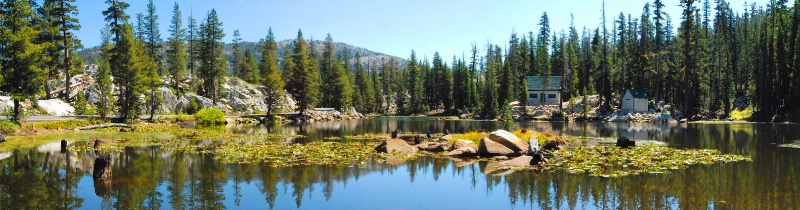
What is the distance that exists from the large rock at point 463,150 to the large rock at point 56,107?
44.9 meters

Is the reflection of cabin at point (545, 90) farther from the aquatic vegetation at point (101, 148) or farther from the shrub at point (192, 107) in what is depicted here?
the aquatic vegetation at point (101, 148)

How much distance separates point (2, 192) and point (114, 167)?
5.63m

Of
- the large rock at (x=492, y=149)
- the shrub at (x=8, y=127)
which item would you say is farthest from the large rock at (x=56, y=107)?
the large rock at (x=492, y=149)

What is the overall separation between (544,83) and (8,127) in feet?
236

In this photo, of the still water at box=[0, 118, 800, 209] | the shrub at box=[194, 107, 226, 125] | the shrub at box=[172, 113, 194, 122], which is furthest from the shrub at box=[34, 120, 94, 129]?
the still water at box=[0, 118, 800, 209]

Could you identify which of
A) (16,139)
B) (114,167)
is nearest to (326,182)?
(114,167)

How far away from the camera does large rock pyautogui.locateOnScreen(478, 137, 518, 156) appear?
25.5m

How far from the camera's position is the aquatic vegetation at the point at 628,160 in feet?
65.5

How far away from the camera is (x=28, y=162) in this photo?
22.1 meters

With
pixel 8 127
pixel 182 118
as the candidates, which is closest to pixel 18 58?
pixel 8 127

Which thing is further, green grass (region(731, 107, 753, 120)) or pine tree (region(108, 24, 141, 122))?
green grass (region(731, 107, 753, 120))

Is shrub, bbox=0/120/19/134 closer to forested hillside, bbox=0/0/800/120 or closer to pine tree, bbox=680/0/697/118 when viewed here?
forested hillside, bbox=0/0/800/120

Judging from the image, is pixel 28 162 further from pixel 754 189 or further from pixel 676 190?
pixel 754 189

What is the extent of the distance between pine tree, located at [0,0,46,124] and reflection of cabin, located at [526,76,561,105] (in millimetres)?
69360
